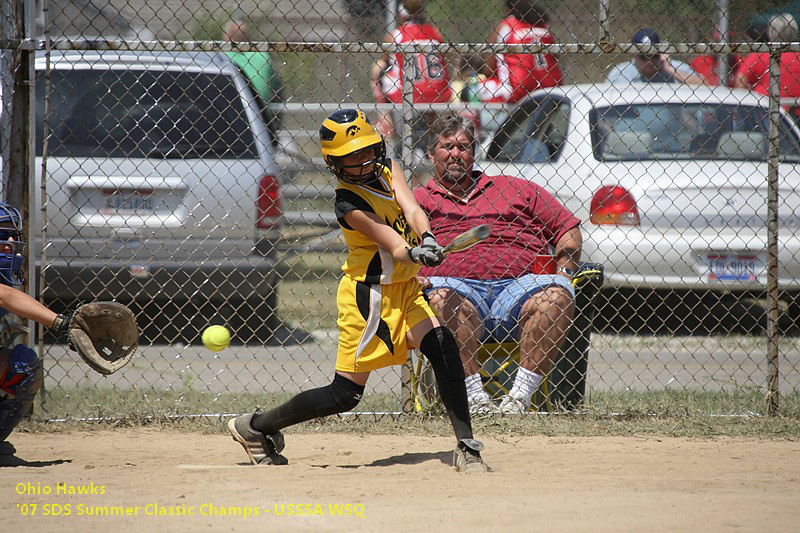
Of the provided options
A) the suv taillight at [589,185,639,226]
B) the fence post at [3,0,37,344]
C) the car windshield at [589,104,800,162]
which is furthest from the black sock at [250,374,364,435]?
the car windshield at [589,104,800,162]

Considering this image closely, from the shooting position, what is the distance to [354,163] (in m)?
4.19

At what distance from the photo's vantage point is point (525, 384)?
17.5ft

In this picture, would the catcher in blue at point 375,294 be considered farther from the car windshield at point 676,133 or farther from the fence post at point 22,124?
the car windshield at point 676,133

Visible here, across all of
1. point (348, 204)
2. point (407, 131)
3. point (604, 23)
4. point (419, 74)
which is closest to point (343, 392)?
point (348, 204)

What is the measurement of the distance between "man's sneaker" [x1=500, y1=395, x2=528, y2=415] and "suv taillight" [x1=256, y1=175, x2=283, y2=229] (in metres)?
2.60

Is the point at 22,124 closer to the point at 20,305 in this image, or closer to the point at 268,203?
the point at 20,305

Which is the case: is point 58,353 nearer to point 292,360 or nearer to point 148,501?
point 292,360

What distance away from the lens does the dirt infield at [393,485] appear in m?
3.58

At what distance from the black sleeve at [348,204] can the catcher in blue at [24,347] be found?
1.17m

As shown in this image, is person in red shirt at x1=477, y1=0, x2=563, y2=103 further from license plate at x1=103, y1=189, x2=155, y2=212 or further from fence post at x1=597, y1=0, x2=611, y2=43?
license plate at x1=103, y1=189, x2=155, y2=212

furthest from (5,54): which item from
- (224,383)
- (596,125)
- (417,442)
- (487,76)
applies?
(487,76)

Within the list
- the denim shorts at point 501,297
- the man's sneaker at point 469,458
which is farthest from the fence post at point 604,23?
the man's sneaker at point 469,458

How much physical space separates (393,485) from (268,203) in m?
3.53

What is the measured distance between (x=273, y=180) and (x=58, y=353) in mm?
2137
